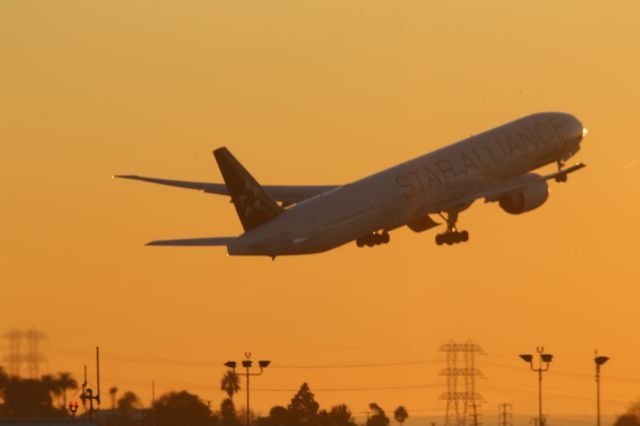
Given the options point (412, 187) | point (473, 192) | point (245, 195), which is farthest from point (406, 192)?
point (245, 195)

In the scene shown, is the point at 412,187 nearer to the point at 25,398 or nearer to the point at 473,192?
the point at 473,192

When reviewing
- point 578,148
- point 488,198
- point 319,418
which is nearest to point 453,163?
point 488,198

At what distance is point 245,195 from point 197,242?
156 inches

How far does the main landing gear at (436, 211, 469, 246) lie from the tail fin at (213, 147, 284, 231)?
55.8 feet

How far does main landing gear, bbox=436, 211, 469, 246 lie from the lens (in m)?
139

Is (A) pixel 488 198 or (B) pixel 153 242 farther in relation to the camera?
(A) pixel 488 198

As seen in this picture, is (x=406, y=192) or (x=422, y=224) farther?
(x=422, y=224)

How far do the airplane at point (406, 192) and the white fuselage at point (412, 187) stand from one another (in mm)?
53

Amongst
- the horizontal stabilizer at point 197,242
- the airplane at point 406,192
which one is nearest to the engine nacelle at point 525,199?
the airplane at point 406,192

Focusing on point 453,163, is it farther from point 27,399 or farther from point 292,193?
point 27,399

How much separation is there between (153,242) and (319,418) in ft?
247

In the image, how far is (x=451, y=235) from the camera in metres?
139

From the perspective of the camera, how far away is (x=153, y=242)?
4751 inches

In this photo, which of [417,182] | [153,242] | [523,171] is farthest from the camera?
[523,171]
